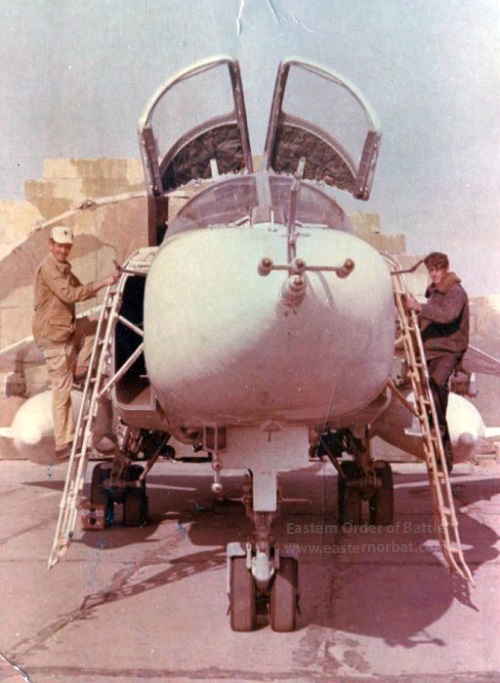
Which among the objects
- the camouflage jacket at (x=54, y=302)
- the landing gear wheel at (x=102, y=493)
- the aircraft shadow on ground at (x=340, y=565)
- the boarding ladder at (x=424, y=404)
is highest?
the camouflage jacket at (x=54, y=302)

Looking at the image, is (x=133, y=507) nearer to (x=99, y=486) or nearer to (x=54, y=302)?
(x=99, y=486)

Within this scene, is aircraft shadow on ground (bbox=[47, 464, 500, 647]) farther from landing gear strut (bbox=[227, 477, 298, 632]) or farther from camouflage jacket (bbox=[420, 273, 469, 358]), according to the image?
camouflage jacket (bbox=[420, 273, 469, 358])

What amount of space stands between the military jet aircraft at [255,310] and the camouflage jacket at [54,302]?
459 mm

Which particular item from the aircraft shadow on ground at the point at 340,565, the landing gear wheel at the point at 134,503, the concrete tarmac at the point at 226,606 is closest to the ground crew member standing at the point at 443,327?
the aircraft shadow on ground at the point at 340,565

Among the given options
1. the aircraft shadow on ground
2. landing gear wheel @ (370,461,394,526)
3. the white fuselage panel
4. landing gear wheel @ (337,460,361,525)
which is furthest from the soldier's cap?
landing gear wheel @ (370,461,394,526)

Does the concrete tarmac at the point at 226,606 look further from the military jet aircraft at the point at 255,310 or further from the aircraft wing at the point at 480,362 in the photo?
the aircraft wing at the point at 480,362

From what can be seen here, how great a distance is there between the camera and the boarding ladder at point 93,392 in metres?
4.85

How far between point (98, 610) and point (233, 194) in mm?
2713

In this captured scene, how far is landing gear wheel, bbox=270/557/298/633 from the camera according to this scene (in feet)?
14.8

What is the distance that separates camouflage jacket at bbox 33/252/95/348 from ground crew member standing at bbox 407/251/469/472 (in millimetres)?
2547

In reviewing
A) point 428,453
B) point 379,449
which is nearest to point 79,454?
point 428,453

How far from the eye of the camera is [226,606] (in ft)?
16.7

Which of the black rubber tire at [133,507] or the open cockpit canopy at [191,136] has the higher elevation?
the open cockpit canopy at [191,136]

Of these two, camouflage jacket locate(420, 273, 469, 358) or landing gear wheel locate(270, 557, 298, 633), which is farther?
camouflage jacket locate(420, 273, 469, 358)
